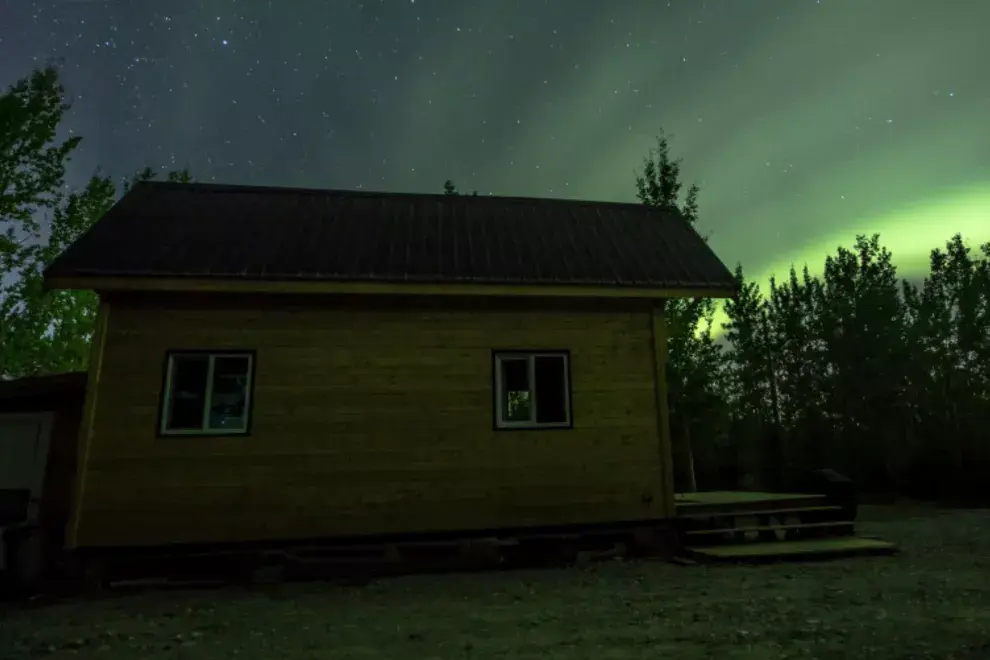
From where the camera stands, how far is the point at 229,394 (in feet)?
32.4

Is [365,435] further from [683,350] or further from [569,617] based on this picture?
[683,350]

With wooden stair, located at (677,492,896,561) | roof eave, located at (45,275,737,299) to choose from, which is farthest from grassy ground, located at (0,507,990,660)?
roof eave, located at (45,275,737,299)

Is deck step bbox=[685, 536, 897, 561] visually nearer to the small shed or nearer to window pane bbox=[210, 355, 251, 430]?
window pane bbox=[210, 355, 251, 430]

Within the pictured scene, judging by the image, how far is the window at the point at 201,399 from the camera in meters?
9.30

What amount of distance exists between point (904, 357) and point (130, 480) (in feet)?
103

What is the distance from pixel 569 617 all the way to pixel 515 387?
6.12 m

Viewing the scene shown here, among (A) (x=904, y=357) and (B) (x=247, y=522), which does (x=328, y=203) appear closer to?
(B) (x=247, y=522)

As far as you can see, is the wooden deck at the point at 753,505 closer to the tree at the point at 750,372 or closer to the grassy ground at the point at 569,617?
the grassy ground at the point at 569,617

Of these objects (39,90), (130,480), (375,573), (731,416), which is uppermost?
(39,90)

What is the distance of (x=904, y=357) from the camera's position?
2839 centimetres

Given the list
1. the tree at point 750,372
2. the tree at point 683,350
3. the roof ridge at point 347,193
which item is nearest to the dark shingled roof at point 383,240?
the roof ridge at point 347,193

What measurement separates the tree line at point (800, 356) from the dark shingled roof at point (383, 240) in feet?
29.4

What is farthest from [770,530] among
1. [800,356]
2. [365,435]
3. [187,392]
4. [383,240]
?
[800,356]

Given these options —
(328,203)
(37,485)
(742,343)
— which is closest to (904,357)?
(742,343)
